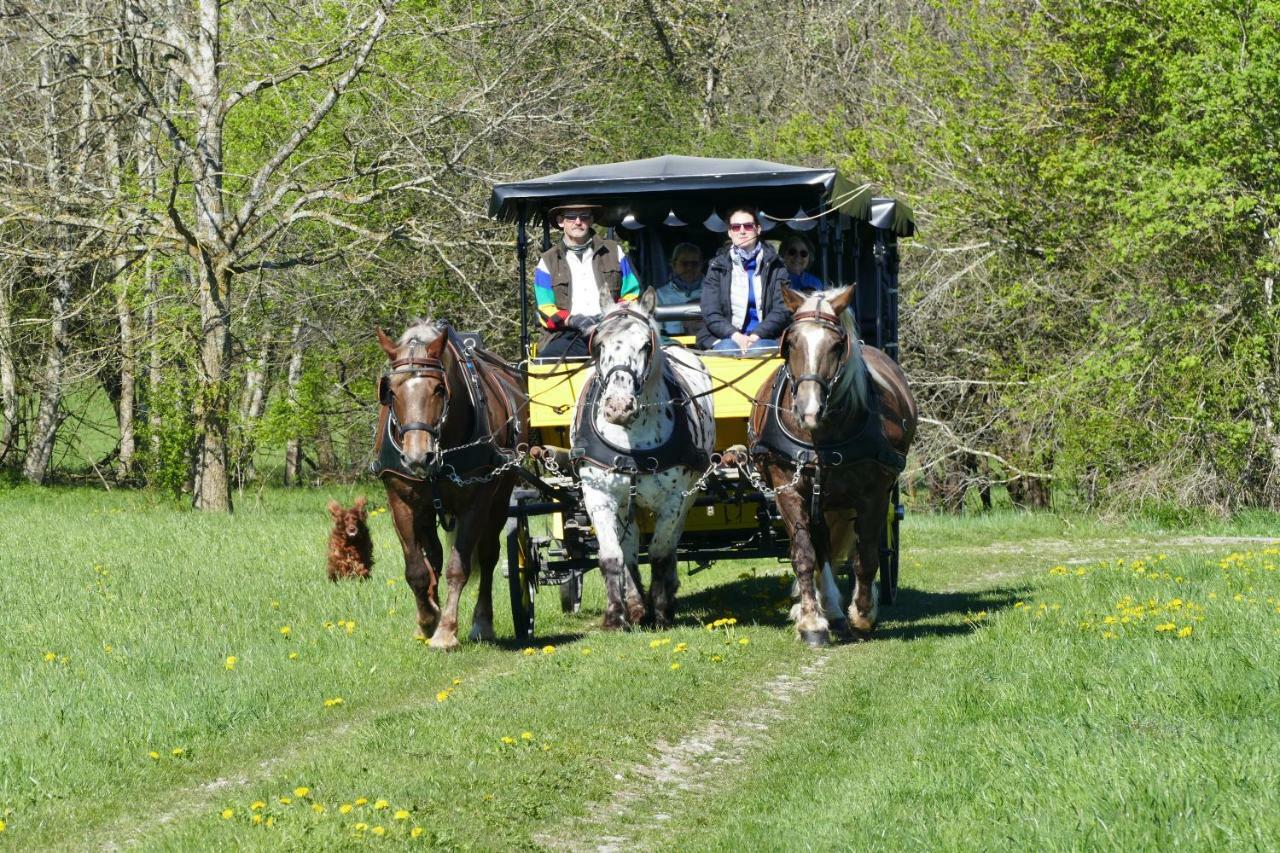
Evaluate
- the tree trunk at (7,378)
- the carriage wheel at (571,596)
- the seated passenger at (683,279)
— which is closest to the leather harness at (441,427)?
the carriage wheel at (571,596)

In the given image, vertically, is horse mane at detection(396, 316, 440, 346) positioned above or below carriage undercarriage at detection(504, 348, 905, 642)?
above

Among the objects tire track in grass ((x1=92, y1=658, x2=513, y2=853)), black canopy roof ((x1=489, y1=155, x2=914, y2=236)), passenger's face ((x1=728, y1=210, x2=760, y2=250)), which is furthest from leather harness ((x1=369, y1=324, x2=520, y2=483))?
passenger's face ((x1=728, y1=210, x2=760, y2=250))

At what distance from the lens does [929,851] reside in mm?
5113

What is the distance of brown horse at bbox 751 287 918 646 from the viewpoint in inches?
376

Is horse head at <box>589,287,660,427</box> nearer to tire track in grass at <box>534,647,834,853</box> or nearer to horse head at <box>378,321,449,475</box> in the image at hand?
horse head at <box>378,321,449,475</box>

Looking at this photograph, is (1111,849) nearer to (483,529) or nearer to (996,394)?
(483,529)

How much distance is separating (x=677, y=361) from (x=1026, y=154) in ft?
39.1

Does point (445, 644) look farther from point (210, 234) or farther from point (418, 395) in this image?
point (210, 234)

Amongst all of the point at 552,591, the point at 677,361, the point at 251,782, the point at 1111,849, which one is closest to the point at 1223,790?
the point at 1111,849

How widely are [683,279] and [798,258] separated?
1.09 meters

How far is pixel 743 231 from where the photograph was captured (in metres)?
11.2

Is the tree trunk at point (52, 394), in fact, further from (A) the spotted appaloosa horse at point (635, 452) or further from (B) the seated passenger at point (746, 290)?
(A) the spotted appaloosa horse at point (635, 452)

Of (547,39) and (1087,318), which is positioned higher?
(547,39)

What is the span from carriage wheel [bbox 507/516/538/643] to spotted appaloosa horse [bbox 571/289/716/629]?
57 centimetres
